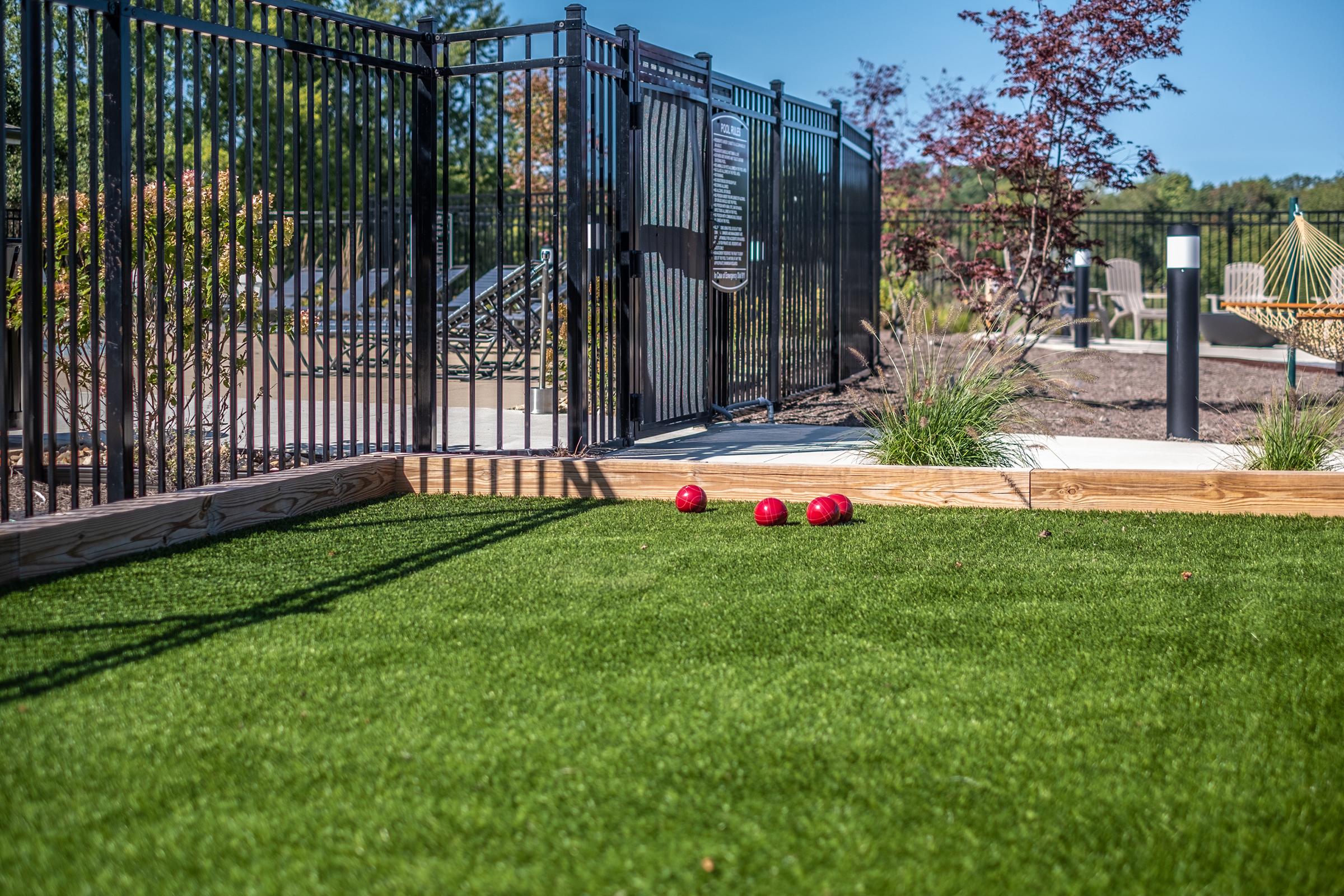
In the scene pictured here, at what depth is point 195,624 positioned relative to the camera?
12.1ft

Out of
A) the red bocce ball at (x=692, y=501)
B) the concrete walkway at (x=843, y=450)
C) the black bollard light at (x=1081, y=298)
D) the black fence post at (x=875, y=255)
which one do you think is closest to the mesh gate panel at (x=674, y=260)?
the concrete walkway at (x=843, y=450)

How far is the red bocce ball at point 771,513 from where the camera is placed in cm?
548

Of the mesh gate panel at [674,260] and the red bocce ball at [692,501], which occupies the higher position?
the mesh gate panel at [674,260]

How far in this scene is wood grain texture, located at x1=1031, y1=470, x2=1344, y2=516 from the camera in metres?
5.73

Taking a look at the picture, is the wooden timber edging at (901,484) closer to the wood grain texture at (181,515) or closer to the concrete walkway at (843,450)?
the wood grain texture at (181,515)

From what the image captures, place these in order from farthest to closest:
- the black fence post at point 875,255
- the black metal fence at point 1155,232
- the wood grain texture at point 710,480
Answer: the black metal fence at point 1155,232
the black fence post at point 875,255
the wood grain texture at point 710,480

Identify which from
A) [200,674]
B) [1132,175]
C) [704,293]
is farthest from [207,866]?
[1132,175]

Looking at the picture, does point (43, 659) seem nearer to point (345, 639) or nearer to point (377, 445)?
point (345, 639)

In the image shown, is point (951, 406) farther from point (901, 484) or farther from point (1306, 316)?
point (1306, 316)

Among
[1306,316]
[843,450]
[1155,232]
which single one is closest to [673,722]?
[843,450]

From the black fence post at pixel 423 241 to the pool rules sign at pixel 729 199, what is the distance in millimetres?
2573

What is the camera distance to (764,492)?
6094mm

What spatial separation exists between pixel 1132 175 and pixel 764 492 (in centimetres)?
659

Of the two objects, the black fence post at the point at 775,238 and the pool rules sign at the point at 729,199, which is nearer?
the pool rules sign at the point at 729,199
